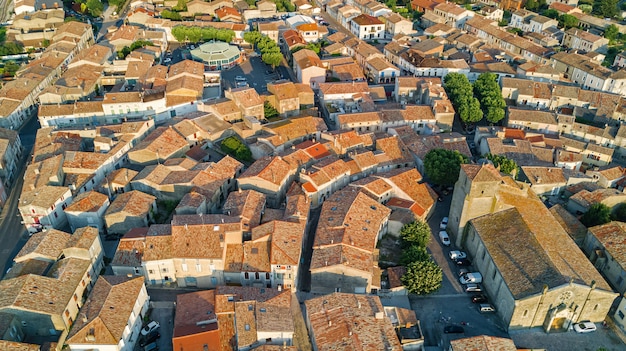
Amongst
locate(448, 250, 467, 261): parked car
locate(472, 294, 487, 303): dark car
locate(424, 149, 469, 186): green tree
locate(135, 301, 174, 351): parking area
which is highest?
locate(424, 149, 469, 186): green tree

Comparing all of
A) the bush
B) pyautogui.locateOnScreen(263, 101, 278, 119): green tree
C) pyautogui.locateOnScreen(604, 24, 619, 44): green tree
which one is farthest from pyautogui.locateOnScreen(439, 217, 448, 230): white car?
pyautogui.locateOnScreen(604, 24, 619, 44): green tree

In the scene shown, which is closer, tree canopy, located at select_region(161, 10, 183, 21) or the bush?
the bush

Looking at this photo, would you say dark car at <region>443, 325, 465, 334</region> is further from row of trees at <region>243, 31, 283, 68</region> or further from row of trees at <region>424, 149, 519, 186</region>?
row of trees at <region>243, 31, 283, 68</region>

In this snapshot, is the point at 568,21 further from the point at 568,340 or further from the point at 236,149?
the point at 568,340

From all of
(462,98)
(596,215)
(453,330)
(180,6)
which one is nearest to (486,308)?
(453,330)

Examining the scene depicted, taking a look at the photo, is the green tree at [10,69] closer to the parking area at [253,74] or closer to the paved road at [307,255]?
the parking area at [253,74]

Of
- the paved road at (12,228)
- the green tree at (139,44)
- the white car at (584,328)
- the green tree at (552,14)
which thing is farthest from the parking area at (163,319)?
the green tree at (552,14)

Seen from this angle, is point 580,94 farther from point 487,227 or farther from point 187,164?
point 187,164
